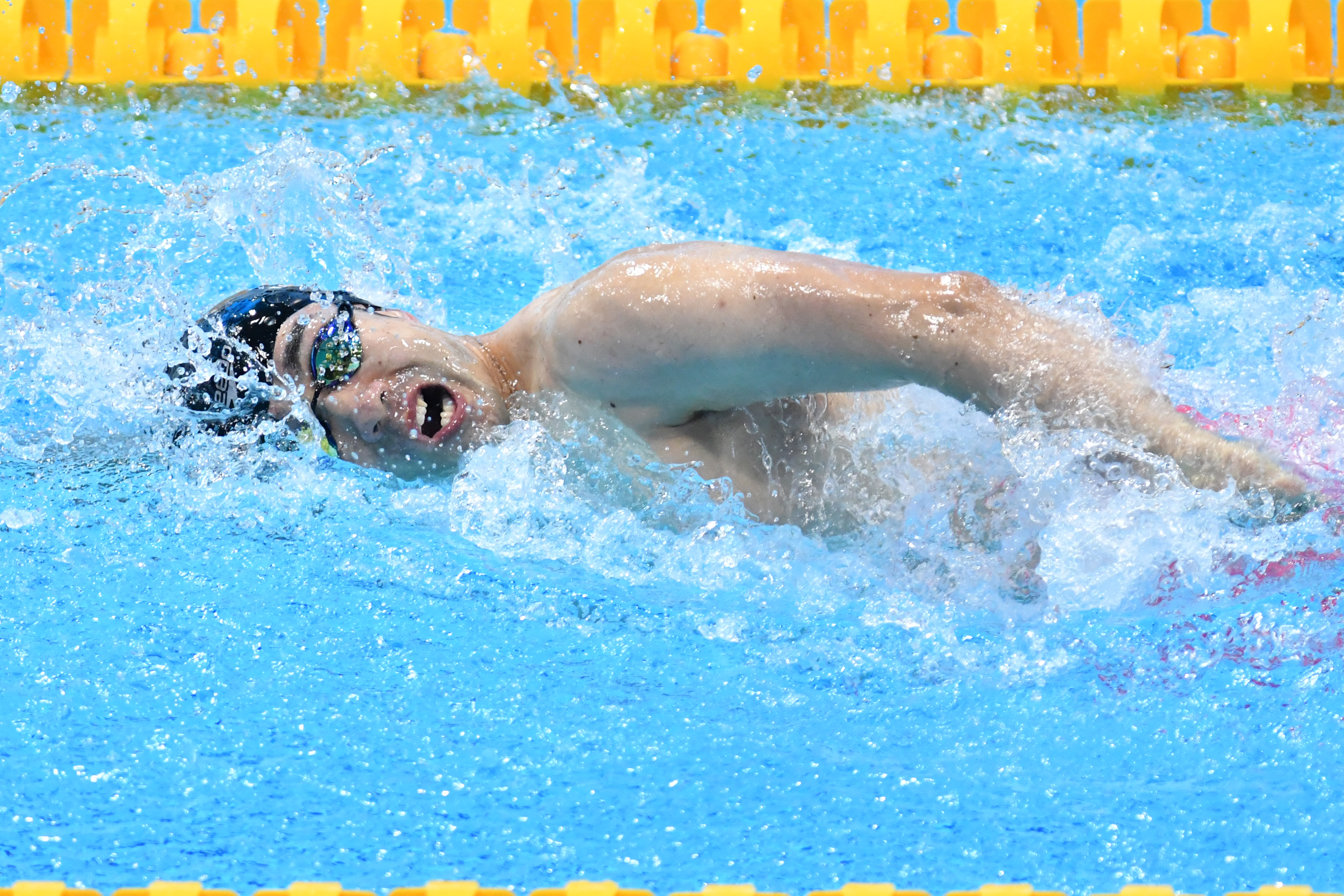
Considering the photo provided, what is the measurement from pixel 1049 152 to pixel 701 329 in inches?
84.1

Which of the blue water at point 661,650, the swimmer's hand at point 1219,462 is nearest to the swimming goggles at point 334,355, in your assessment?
the blue water at point 661,650

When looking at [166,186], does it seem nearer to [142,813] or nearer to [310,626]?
[310,626]

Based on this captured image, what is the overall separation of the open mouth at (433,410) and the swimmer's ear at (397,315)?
0.43 ft

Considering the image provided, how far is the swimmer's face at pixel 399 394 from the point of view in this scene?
2068mm

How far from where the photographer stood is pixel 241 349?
2.13m

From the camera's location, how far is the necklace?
84.9 inches

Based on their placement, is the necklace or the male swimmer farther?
the necklace

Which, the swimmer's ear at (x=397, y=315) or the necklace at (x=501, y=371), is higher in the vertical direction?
the swimmer's ear at (x=397, y=315)

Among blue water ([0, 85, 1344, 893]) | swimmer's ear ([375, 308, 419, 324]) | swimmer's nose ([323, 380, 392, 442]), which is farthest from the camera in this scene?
swimmer's ear ([375, 308, 419, 324])

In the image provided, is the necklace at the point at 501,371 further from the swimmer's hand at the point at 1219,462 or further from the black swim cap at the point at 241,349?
the swimmer's hand at the point at 1219,462

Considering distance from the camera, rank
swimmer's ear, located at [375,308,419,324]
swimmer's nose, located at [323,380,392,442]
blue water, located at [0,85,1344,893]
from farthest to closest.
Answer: swimmer's ear, located at [375,308,419,324] < swimmer's nose, located at [323,380,392,442] < blue water, located at [0,85,1344,893]

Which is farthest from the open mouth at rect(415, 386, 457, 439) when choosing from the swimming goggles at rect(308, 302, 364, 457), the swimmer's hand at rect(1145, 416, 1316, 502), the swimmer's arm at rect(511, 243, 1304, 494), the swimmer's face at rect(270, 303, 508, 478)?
the swimmer's hand at rect(1145, 416, 1316, 502)

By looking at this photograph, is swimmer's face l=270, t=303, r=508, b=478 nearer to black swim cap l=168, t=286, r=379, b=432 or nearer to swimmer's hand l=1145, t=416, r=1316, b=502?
black swim cap l=168, t=286, r=379, b=432

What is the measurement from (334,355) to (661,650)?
2.10 ft
